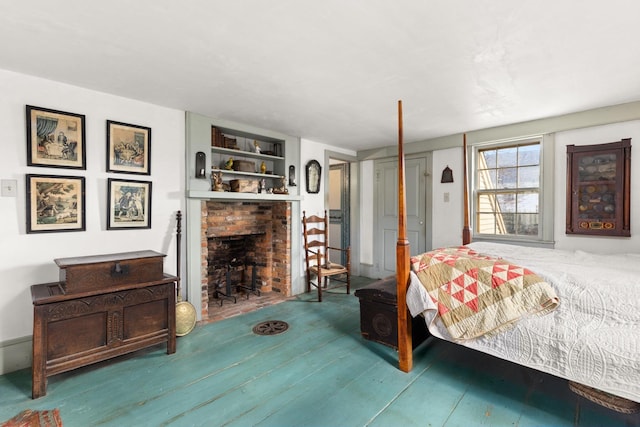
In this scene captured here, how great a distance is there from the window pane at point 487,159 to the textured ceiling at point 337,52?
2.97 feet

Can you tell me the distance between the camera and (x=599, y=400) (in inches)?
68.3

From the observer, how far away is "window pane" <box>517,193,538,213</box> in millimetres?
3723

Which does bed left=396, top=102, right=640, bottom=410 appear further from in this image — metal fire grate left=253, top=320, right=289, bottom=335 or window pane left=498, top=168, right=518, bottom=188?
window pane left=498, top=168, right=518, bottom=188

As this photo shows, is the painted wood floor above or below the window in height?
below

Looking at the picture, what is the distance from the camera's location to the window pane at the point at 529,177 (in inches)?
146

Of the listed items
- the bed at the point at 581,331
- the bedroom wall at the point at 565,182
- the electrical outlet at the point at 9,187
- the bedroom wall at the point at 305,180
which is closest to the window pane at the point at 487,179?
the bedroom wall at the point at 565,182

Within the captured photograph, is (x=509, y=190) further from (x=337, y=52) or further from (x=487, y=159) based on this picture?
(x=337, y=52)

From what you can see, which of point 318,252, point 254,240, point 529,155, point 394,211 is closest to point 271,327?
point 318,252

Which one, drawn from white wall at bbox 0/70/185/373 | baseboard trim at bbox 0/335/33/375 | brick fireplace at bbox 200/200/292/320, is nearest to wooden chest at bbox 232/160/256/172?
brick fireplace at bbox 200/200/292/320

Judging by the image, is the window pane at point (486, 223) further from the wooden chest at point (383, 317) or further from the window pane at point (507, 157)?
the wooden chest at point (383, 317)

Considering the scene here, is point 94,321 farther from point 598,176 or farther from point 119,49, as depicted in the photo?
point 598,176

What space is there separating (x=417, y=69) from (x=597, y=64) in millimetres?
1305

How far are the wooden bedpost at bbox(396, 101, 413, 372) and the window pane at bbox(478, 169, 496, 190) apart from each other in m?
2.36

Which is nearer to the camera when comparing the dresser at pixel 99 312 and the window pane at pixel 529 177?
the dresser at pixel 99 312
